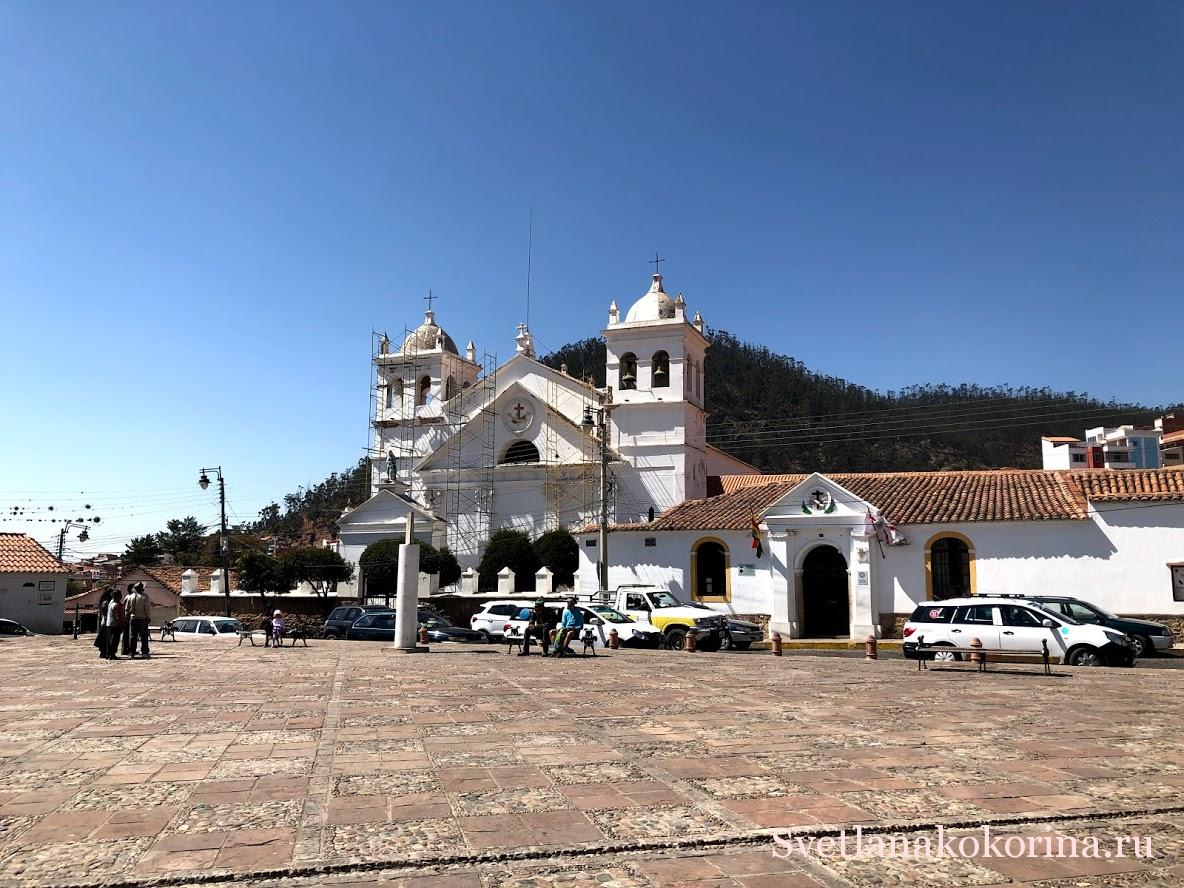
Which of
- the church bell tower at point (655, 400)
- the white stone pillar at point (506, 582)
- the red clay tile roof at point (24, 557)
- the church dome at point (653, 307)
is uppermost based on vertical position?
the church dome at point (653, 307)

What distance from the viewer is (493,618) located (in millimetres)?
26062

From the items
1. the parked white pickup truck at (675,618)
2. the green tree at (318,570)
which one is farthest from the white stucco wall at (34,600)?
the parked white pickup truck at (675,618)

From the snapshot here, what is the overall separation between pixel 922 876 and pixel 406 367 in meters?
47.8

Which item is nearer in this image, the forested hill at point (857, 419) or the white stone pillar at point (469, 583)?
the white stone pillar at point (469, 583)

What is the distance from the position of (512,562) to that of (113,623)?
79.5ft

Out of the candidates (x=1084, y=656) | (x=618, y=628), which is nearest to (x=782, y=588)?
(x=618, y=628)

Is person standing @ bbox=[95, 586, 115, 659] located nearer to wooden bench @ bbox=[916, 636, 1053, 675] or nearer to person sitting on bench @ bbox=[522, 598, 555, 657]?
person sitting on bench @ bbox=[522, 598, 555, 657]

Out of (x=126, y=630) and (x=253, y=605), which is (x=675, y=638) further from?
(x=253, y=605)

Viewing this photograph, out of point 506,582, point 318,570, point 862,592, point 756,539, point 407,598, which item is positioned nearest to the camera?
point 407,598

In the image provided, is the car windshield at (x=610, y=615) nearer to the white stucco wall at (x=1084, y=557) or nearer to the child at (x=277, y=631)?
the child at (x=277, y=631)

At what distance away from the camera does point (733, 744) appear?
833 centimetres

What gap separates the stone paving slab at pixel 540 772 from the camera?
16.6ft

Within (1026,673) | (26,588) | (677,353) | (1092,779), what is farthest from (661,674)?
(677,353)

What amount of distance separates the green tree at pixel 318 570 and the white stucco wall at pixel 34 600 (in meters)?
9.44
